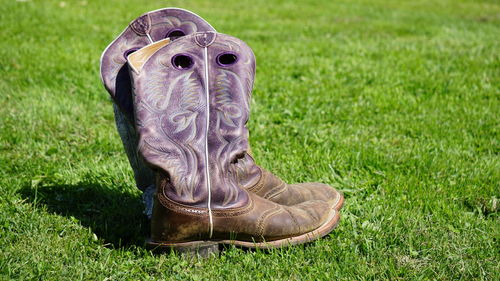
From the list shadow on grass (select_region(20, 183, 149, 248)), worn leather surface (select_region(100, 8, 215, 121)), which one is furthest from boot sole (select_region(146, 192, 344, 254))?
worn leather surface (select_region(100, 8, 215, 121))

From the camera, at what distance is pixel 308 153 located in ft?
15.1

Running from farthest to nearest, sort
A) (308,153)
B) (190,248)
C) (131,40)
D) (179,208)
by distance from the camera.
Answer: (308,153) < (131,40) < (190,248) < (179,208)

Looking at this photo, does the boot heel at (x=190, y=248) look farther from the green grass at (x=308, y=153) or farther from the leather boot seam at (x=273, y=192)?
the leather boot seam at (x=273, y=192)

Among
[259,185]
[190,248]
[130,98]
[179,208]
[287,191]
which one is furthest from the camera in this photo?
[287,191]

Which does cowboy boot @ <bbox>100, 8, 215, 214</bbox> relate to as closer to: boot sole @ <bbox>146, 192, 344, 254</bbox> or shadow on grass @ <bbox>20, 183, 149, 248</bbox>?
shadow on grass @ <bbox>20, 183, 149, 248</bbox>

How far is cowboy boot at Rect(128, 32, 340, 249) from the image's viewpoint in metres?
2.80

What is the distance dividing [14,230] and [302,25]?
826 centimetres

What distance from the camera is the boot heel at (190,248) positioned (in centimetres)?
288

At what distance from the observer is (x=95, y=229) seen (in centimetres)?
328

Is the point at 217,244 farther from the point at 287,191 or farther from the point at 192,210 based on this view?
the point at 287,191

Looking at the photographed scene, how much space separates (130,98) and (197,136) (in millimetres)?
477

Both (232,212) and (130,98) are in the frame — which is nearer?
(232,212)

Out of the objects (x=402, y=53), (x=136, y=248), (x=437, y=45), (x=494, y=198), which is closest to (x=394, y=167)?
(x=494, y=198)

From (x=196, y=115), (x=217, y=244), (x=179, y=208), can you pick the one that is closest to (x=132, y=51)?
(x=196, y=115)
